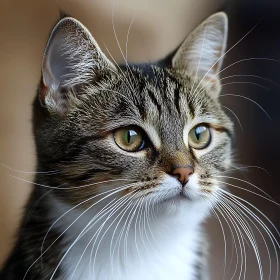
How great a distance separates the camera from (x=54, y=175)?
2.23ft

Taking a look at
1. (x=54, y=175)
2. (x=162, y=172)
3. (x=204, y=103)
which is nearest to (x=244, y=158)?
(x=204, y=103)

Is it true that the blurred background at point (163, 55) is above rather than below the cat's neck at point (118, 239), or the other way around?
above

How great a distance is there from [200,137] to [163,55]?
180 mm

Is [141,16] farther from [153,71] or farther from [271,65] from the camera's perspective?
[271,65]

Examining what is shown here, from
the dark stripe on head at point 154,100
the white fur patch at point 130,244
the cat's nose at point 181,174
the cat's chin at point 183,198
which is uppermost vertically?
the dark stripe on head at point 154,100

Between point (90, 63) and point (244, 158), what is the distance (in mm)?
337

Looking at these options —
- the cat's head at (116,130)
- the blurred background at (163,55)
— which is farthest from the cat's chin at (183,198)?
the blurred background at (163,55)

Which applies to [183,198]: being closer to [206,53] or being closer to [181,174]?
[181,174]

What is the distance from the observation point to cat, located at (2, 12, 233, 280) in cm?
65

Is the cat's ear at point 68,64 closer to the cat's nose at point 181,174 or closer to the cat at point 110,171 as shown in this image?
the cat at point 110,171

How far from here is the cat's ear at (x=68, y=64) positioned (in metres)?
0.65

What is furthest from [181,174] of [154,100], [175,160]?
[154,100]

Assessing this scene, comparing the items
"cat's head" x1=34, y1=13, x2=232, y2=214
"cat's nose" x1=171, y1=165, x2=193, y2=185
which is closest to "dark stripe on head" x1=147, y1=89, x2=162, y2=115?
"cat's head" x1=34, y1=13, x2=232, y2=214

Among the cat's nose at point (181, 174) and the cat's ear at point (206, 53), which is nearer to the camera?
the cat's nose at point (181, 174)
